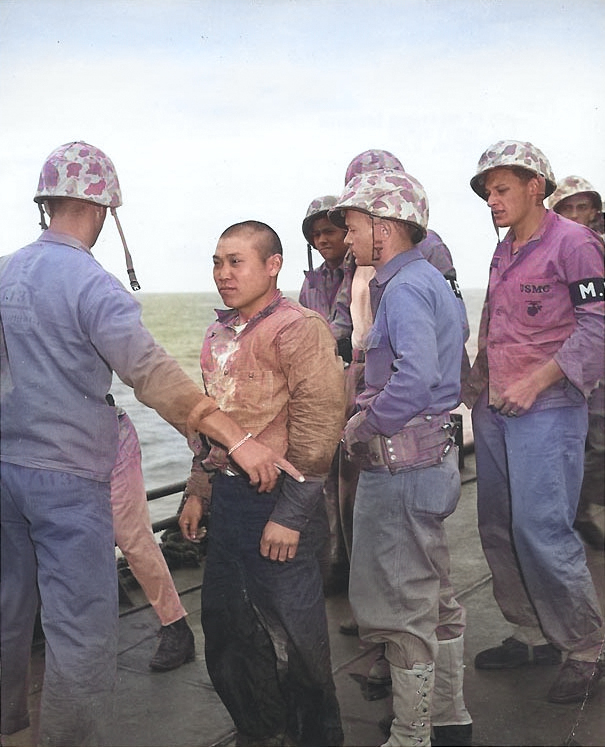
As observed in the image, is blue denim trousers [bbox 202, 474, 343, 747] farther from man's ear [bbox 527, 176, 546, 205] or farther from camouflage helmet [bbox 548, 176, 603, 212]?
camouflage helmet [bbox 548, 176, 603, 212]

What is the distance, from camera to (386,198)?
269cm

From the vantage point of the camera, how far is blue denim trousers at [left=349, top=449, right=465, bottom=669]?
106 inches

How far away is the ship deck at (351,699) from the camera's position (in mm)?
2916

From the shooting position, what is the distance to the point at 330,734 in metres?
2.71

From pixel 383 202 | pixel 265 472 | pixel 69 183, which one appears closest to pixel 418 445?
pixel 265 472

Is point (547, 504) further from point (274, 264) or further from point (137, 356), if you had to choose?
point (137, 356)

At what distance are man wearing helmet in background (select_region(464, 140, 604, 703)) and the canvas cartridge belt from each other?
41cm

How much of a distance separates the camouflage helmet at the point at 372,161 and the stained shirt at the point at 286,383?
0.69 m

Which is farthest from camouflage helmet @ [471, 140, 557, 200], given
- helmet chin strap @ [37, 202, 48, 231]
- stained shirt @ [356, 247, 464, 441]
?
helmet chin strap @ [37, 202, 48, 231]

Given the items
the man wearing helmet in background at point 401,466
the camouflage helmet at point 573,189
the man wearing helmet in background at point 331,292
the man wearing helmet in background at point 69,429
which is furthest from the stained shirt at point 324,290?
the man wearing helmet in background at point 69,429

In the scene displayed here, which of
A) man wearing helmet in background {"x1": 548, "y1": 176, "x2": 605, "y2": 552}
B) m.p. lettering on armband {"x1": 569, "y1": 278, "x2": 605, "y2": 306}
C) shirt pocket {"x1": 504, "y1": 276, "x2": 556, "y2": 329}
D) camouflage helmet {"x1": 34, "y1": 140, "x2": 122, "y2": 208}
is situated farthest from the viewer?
man wearing helmet in background {"x1": 548, "y1": 176, "x2": 605, "y2": 552}

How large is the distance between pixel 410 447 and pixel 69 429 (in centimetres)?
88

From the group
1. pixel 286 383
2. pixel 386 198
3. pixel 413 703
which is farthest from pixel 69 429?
pixel 413 703

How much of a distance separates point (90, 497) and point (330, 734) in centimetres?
91
